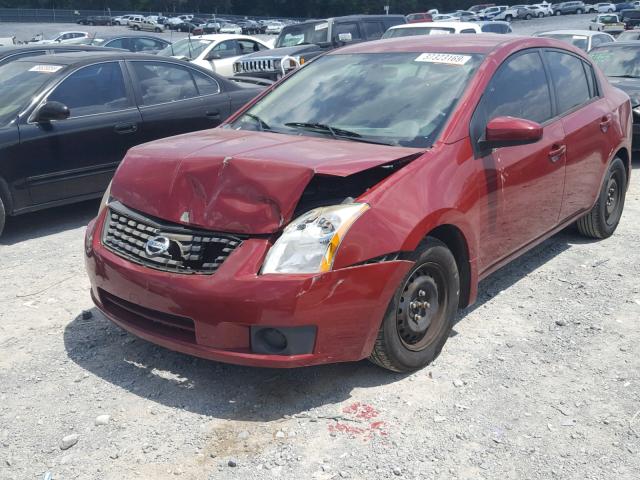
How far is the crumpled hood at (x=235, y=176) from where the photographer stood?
3199 mm

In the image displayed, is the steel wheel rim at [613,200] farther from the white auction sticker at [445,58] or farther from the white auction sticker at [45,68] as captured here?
the white auction sticker at [45,68]

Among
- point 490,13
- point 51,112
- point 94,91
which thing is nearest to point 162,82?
point 94,91

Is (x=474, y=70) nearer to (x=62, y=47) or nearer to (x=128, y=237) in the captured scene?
(x=128, y=237)

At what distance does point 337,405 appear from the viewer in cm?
334

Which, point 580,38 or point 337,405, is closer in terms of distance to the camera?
point 337,405

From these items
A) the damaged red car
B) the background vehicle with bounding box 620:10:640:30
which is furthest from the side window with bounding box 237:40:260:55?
the background vehicle with bounding box 620:10:640:30

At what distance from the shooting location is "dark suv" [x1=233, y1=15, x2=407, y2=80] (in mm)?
13047

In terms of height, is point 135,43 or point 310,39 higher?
point 310,39

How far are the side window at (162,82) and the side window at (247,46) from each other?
822cm

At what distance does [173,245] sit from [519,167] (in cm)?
217

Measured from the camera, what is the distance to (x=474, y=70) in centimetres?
410

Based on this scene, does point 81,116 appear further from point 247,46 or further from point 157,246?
point 247,46

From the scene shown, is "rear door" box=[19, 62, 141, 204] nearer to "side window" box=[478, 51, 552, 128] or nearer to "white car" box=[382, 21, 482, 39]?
"side window" box=[478, 51, 552, 128]

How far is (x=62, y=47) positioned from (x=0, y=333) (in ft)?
20.7
